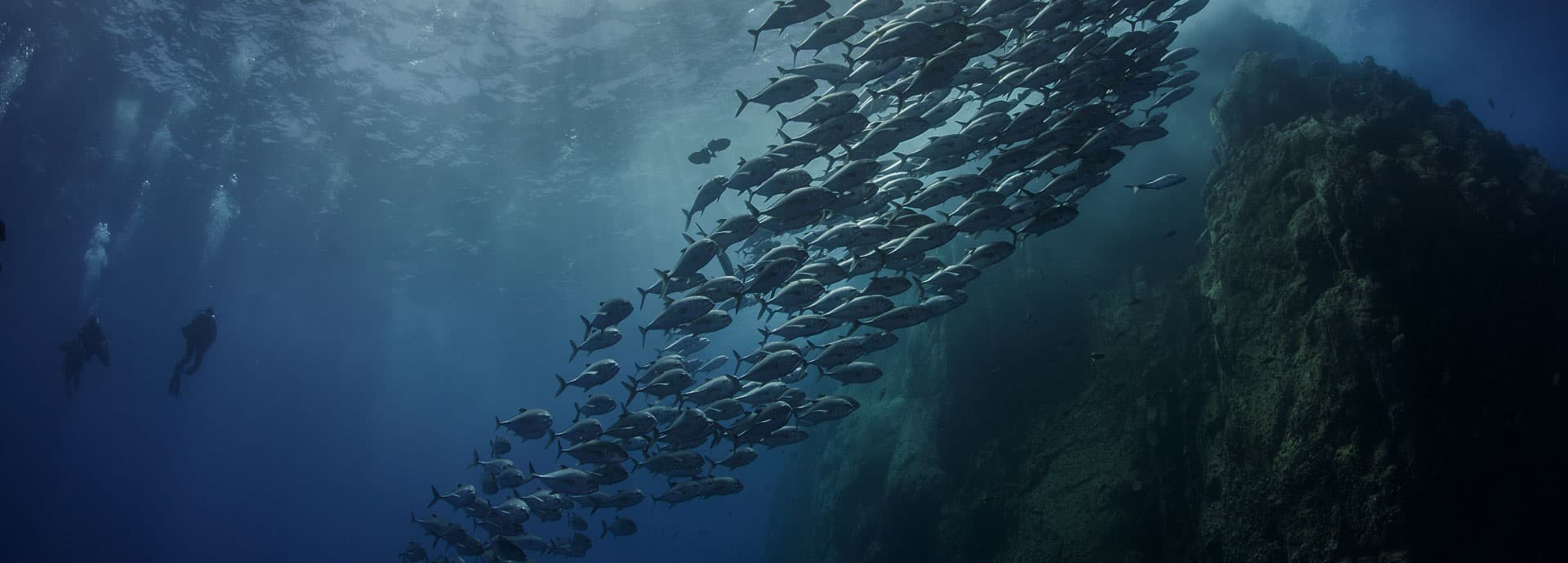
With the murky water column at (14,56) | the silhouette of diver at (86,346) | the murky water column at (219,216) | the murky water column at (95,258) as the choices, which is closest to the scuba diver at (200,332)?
the silhouette of diver at (86,346)

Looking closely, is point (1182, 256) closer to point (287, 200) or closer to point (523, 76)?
point (523, 76)

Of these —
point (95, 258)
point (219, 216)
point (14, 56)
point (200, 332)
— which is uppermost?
point (95, 258)

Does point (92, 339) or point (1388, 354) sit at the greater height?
point (92, 339)

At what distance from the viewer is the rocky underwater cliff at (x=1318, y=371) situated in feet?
15.4

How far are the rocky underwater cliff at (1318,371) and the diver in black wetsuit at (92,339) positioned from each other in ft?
90.9

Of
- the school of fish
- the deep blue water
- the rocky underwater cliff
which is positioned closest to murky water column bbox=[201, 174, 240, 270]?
the deep blue water

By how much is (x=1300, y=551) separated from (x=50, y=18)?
89.7ft

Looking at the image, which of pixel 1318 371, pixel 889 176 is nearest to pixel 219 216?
pixel 889 176

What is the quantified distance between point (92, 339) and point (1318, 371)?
1241 inches

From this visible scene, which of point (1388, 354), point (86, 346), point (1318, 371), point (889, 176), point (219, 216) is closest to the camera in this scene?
point (1388, 354)

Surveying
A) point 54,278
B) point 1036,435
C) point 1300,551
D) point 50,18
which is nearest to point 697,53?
point 1036,435

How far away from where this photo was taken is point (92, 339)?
61.5 feet

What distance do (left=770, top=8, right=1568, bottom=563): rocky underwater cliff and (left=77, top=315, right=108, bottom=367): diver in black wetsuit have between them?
27.7 metres

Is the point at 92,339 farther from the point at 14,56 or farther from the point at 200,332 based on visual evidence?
the point at 14,56
